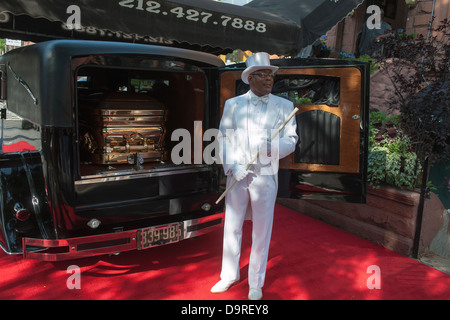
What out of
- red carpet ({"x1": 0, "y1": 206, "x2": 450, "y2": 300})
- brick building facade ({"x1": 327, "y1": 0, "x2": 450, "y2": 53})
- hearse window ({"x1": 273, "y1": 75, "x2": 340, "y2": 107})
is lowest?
red carpet ({"x1": 0, "y1": 206, "x2": 450, "y2": 300})

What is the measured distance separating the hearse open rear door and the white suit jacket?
32.8 inches

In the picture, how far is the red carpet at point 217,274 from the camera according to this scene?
3.33m

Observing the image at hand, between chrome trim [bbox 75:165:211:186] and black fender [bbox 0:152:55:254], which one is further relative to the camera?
chrome trim [bbox 75:165:211:186]

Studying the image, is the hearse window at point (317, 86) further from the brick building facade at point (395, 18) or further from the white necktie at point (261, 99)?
the brick building facade at point (395, 18)

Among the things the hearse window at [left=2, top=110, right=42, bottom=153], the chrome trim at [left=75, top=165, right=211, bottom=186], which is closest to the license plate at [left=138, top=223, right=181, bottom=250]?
the chrome trim at [left=75, top=165, right=211, bottom=186]

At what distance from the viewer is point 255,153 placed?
3160 millimetres

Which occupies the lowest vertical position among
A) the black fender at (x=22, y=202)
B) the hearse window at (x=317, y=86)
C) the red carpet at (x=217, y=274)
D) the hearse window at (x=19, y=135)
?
the red carpet at (x=217, y=274)

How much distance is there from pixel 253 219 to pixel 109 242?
137cm

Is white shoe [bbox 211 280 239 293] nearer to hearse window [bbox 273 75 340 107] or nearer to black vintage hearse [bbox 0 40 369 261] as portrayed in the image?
black vintage hearse [bbox 0 40 369 261]

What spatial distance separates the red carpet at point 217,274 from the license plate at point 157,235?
1.22ft

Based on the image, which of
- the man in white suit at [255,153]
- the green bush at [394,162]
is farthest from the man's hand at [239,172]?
the green bush at [394,162]

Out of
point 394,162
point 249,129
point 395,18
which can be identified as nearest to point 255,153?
point 249,129

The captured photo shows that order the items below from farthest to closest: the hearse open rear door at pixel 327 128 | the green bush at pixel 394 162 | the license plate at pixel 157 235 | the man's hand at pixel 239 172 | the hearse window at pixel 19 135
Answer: the green bush at pixel 394 162 < the hearse open rear door at pixel 327 128 < the license plate at pixel 157 235 < the hearse window at pixel 19 135 < the man's hand at pixel 239 172

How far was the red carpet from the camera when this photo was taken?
131 inches
